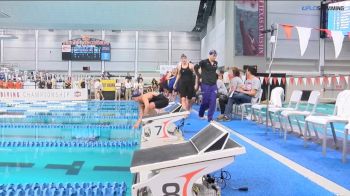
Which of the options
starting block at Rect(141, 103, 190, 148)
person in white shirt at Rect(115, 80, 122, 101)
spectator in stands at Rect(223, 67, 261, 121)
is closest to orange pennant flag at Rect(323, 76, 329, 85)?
spectator in stands at Rect(223, 67, 261, 121)

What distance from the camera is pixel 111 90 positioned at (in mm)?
23562

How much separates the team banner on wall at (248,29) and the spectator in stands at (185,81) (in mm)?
11360

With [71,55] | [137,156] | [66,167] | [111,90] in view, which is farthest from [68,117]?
[71,55]

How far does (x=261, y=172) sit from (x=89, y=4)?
67.1 feet

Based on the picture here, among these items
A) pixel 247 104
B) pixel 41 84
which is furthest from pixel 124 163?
pixel 41 84

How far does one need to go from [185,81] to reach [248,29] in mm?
11926

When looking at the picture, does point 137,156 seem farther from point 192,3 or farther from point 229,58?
point 192,3

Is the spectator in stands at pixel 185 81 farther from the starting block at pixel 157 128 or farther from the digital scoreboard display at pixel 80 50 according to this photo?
the digital scoreboard display at pixel 80 50

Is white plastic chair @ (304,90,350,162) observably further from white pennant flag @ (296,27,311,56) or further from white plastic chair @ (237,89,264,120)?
white plastic chair @ (237,89,264,120)

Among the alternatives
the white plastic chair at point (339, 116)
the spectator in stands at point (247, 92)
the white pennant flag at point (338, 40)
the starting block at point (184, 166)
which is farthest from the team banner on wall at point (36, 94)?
the starting block at point (184, 166)

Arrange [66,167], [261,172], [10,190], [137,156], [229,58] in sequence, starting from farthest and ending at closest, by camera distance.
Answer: [229,58], [66,167], [261,172], [10,190], [137,156]

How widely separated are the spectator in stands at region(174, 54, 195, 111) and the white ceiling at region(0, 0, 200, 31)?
579 inches

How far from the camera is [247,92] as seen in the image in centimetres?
997

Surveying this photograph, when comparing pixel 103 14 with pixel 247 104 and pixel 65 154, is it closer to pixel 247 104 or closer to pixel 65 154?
pixel 247 104
